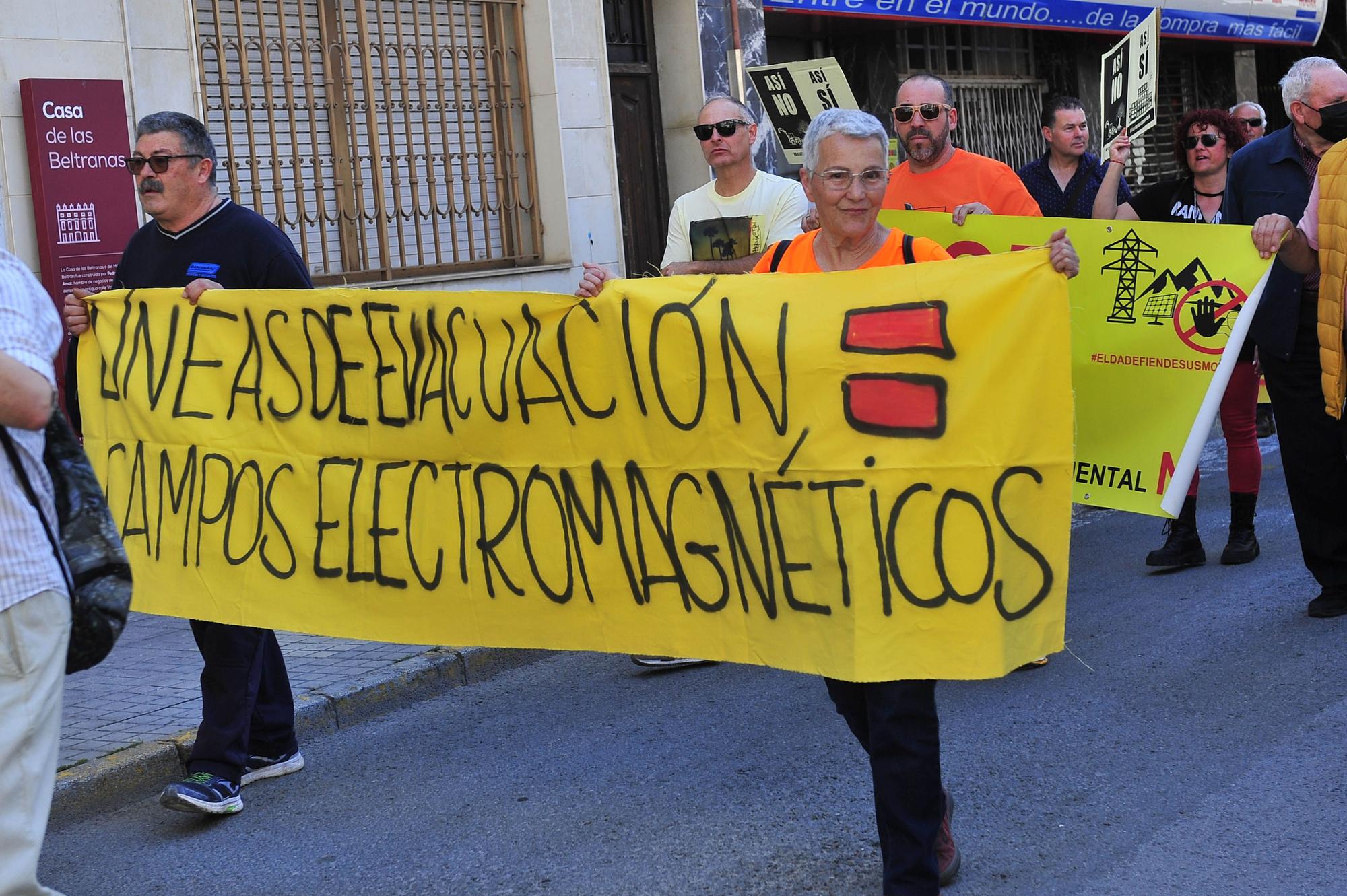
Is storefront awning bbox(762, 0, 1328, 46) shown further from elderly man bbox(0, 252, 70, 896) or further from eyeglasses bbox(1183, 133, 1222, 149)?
elderly man bbox(0, 252, 70, 896)

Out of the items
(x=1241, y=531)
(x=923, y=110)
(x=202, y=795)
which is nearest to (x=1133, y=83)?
(x=923, y=110)

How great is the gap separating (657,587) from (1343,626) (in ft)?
10.0

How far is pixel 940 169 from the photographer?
21.6 feet

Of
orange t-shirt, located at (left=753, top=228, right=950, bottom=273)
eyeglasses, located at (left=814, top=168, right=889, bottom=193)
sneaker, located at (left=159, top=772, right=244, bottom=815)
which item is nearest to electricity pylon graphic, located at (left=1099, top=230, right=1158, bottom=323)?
orange t-shirt, located at (left=753, top=228, right=950, bottom=273)

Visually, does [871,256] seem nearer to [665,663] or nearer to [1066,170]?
[665,663]

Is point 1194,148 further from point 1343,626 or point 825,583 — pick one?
point 825,583

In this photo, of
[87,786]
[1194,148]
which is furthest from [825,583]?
[1194,148]

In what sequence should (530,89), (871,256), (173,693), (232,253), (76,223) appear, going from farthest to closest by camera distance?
1. (530,89)
2. (76,223)
3. (173,693)
4. (232,253)
5. (871,256)

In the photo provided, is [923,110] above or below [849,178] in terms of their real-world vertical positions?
above

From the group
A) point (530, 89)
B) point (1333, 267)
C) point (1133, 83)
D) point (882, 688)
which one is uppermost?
point (530, 89)

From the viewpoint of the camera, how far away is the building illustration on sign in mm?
8367

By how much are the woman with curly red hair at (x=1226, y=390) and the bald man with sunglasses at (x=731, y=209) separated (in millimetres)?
1940

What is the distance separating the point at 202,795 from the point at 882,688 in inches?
83.7

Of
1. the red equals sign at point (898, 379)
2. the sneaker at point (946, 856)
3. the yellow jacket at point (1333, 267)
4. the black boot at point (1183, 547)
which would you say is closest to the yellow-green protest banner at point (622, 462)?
the red equals sign at point (898, 379)
